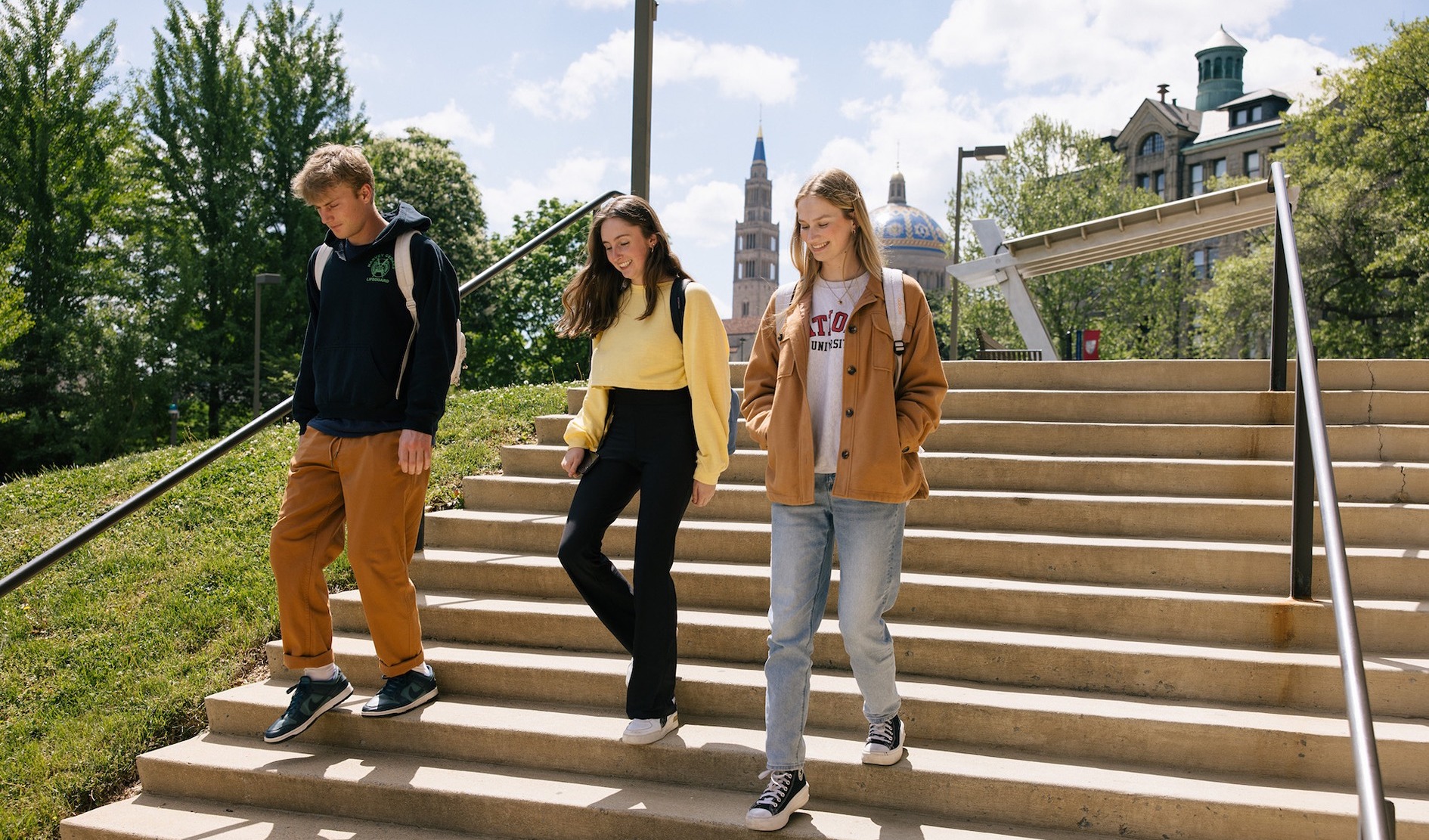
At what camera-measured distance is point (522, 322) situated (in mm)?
37312

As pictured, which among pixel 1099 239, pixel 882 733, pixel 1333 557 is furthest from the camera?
pixel 1099 239

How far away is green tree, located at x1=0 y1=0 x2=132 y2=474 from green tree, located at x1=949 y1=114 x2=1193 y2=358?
3193cm

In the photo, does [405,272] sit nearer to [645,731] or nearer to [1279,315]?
[645,731]

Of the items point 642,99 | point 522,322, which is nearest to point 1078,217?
point 522,322

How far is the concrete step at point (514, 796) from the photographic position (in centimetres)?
303

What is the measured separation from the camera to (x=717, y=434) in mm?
3387

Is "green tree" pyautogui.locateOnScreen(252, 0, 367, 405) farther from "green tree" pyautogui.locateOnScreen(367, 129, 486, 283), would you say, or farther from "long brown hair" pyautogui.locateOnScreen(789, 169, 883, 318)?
"long brown hair" pyautogui.locateOnScreen(789, 169, 883, 318)

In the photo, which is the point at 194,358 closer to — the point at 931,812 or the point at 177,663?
the point at 177,663

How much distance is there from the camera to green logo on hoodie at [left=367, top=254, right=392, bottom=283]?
3527 millimetres

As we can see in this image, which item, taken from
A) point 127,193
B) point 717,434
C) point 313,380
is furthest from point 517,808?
point 127,193

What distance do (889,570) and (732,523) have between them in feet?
6.24

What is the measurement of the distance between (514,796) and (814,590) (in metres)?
1.25

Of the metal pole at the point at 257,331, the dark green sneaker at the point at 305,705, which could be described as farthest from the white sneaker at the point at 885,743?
the metal pole at the point at 257,331

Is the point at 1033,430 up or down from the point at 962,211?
down
